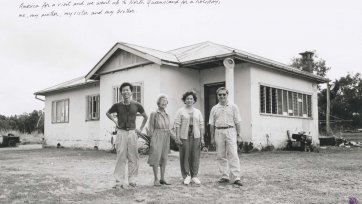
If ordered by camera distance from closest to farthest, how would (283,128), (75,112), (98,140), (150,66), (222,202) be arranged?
1. (222,202)
2. (150,66)
3. (283,128)
4. (98,140)
5. (75,112)

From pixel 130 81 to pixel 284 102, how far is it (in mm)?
6187

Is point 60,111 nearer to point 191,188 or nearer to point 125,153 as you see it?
point 125,153

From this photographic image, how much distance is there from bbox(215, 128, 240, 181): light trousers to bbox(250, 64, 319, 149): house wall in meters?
6.82

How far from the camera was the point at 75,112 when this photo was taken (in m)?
18.7

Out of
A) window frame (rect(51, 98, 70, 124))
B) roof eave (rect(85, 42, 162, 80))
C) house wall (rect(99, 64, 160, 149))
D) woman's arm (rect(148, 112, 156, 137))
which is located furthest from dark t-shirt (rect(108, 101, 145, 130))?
window frame (rect(51, 98, 70, 124))

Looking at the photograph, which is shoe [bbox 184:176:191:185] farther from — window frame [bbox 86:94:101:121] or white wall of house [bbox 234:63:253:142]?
window frame [bbox 86:94:101:121]

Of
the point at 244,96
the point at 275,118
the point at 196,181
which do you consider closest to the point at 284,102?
the point at 275,118

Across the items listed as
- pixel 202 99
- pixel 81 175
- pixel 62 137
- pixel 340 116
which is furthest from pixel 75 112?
pixel 340 116

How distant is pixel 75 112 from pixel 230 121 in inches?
541

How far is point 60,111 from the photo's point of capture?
66.2 ft

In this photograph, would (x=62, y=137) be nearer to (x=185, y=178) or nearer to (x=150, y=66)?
(x=150, y=66)

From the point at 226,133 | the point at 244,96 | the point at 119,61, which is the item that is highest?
the point at 119,61

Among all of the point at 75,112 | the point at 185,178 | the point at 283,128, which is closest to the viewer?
the point at 185,178

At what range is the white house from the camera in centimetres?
1319
